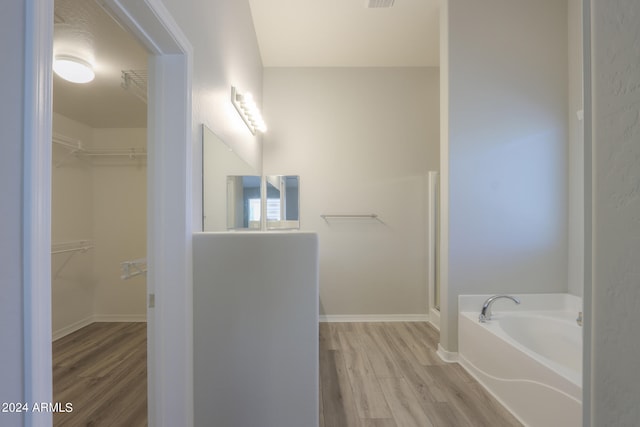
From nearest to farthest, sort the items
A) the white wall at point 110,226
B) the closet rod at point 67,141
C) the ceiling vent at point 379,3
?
the ceiling vent at point 379,3
the closet rod at point 67,141
the white wall at point 110,226

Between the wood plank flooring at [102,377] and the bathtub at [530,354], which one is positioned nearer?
the bathtub at [530,354]

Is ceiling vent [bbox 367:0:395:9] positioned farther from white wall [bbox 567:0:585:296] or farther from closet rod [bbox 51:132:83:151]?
closet rod [bbox 51:132:83:151]

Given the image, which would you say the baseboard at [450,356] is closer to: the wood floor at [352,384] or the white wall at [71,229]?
the wood floor at [352,384]

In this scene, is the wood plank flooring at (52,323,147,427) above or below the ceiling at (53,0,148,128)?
below

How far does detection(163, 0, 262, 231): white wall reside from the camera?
119cm

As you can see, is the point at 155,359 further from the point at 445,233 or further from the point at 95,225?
the point at 95,225

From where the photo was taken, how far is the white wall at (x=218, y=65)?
1.19 metres

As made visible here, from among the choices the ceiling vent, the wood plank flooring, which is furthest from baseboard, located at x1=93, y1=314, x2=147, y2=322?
the ceiling vent

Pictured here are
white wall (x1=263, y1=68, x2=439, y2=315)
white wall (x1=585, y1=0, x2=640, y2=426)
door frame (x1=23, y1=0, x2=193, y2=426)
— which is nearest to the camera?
white wall (x1=585, y1=0, x2=640, y2=426)

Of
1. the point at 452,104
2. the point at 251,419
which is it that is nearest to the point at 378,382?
the point at 251,419

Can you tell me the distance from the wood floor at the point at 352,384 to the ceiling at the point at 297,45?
2122mm

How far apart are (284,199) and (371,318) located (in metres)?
1.64

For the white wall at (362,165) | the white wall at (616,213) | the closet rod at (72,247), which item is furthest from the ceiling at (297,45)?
the white wall at (616,213)

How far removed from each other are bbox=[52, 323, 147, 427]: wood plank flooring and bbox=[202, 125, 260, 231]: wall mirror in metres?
1.17
